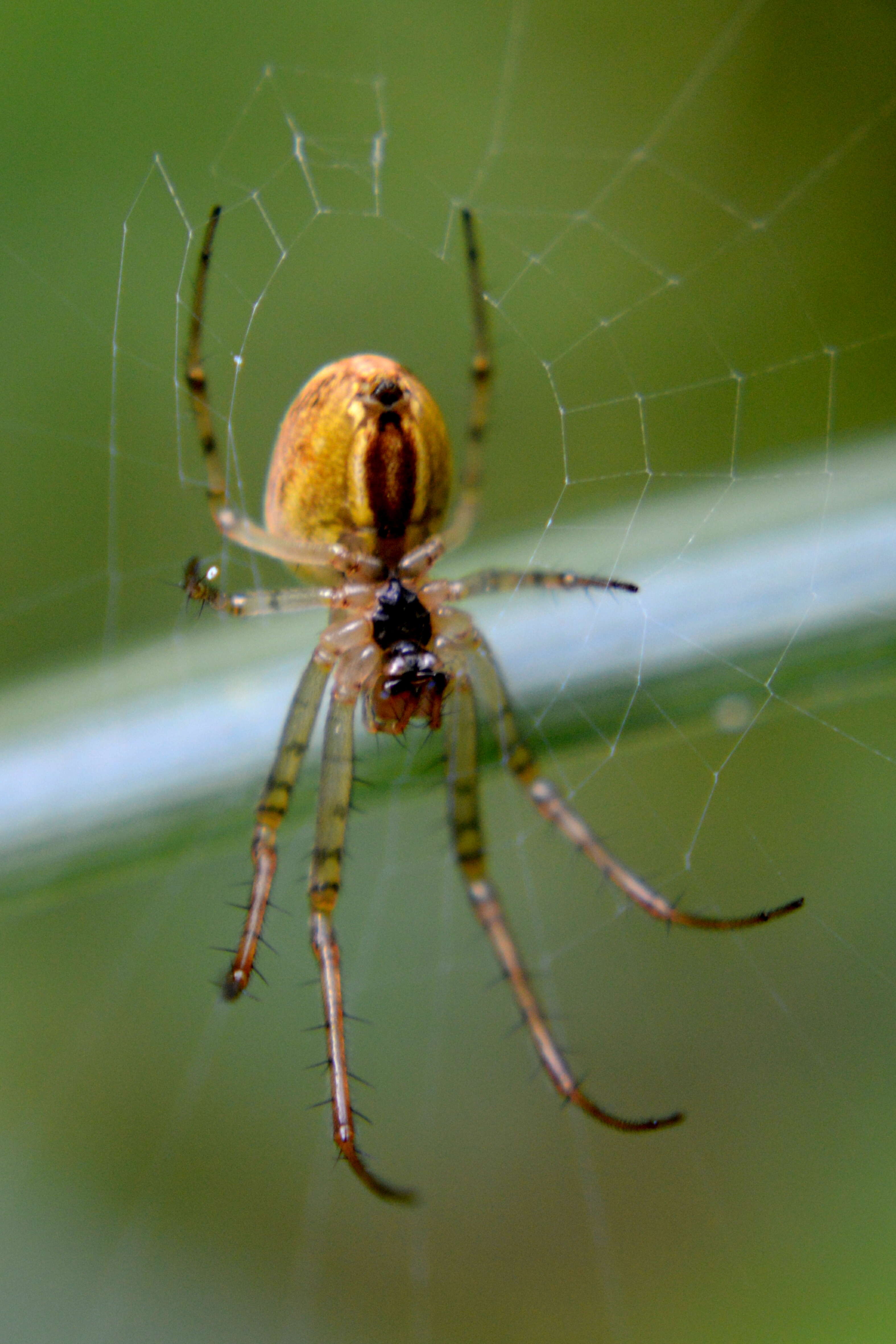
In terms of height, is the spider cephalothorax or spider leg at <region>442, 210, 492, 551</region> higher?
spider leg at <region>442, 210, 492, 551</region>

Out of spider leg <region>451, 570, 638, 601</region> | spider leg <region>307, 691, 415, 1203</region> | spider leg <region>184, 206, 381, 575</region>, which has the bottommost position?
spider leg <region>307, 691, 415, 1203</region>

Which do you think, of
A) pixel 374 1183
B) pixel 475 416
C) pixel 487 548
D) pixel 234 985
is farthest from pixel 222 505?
pixel 374 1183

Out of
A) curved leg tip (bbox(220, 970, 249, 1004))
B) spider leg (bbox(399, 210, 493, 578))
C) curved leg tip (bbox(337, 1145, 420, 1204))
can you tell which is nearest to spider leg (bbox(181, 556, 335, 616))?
spider leg (bbox(399, 210, 493, 578))

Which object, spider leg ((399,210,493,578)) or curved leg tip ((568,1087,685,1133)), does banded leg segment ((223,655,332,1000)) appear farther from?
curved leg tip ((568,1087,685,1133))

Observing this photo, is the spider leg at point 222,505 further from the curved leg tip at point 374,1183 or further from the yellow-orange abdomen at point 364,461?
the curved leg tip at point 374,1183

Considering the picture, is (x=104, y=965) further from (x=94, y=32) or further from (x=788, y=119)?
(x=788, y=119)

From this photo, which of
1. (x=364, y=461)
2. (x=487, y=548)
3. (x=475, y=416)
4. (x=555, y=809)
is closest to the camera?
(x=364, y=461)

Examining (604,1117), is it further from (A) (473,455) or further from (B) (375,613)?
(A) (473,455)
